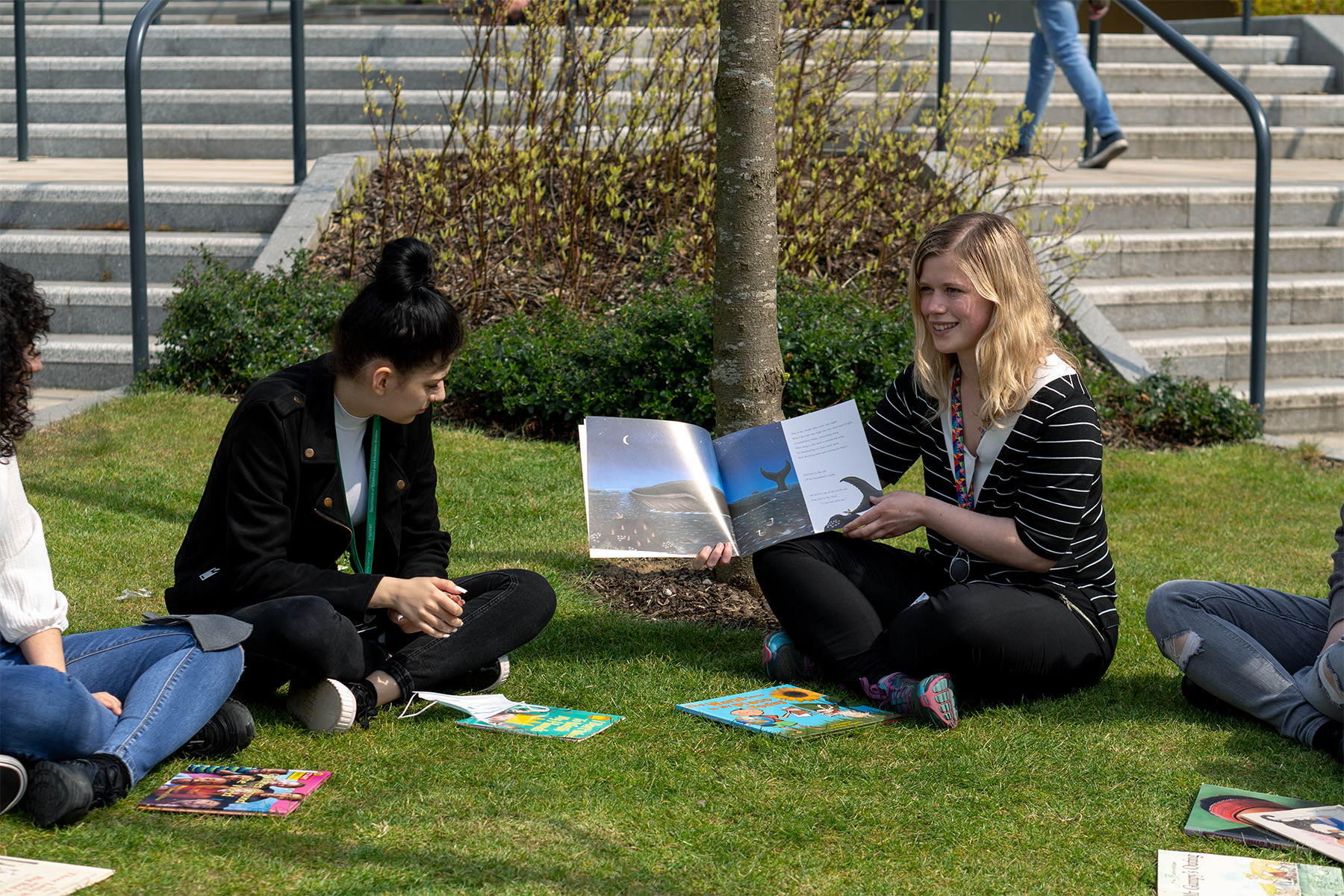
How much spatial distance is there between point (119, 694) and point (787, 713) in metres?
1.56

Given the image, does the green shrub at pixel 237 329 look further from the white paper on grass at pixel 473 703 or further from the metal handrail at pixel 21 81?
the white paper on grass at pixel 473 703

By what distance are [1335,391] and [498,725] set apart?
20.4ft

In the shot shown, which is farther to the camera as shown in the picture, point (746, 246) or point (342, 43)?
point (342, 43)

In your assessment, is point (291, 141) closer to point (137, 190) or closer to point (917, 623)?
point (137, 190)

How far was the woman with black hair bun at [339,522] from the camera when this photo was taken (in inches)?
123

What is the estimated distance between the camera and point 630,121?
7.88m

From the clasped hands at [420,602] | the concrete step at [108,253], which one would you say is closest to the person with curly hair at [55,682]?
the clasped hands at [420,602]

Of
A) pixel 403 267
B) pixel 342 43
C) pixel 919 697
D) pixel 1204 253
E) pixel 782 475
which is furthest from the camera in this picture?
pixel 342 43

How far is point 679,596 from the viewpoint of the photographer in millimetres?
4418

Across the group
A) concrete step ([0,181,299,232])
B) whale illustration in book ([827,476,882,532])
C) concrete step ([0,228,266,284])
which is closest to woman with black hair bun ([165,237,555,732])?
whale illustration in book ([827,476,882,532])

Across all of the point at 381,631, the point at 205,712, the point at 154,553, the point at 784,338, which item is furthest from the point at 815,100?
the point at 205,712

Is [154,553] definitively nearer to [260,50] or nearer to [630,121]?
[630,121]

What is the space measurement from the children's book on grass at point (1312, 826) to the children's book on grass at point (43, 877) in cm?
222

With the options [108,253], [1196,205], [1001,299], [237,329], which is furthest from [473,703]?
[1196,205]
